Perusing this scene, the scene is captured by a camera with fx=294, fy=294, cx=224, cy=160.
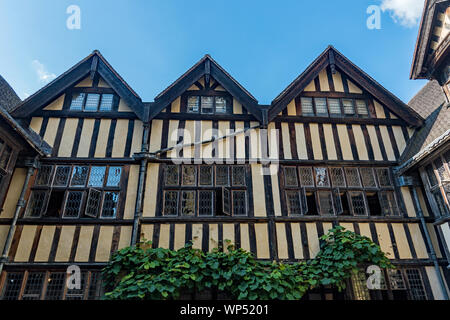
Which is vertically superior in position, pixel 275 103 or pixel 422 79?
pixel 422 79

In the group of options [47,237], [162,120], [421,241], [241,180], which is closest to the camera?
[47,237]

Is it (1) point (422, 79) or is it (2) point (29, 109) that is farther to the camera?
(1) point (422, 79)

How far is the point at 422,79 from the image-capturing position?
10281mm

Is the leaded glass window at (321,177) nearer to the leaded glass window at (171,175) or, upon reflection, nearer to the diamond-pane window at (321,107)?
the diamond-pane window at (321,107)

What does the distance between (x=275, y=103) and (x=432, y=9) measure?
18.1 feet

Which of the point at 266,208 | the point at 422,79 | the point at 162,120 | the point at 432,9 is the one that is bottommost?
the point at 266,208

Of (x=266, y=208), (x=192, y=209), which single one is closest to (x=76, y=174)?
(x=192, y=209)

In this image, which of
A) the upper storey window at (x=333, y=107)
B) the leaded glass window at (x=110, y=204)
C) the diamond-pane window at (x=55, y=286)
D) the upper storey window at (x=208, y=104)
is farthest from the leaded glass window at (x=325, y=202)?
the diamond-pane window at (x=55, y=286)

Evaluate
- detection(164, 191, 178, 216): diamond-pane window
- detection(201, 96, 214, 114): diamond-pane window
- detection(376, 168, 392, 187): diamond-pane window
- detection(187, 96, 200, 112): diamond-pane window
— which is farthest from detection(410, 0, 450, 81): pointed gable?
detection(164, 191, 178, 216): diamond-pane window

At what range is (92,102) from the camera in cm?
1020

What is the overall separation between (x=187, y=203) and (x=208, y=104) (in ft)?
12.1

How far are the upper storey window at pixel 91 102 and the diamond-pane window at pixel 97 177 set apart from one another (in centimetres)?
223

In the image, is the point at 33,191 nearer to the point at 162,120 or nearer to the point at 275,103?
the point at 162,120

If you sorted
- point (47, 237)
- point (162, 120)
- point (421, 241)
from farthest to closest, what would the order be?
point (162, 120) → point (421, 241) → point (47, 237)
